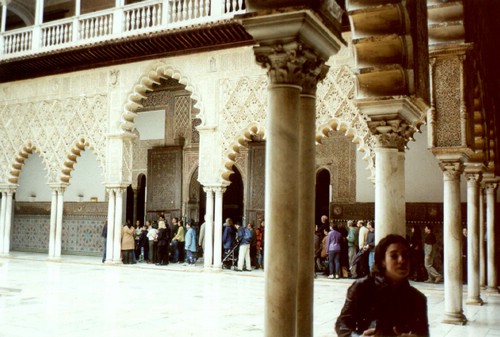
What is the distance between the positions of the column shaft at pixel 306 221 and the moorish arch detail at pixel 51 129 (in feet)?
36.6

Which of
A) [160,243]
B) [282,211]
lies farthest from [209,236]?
[282,211]

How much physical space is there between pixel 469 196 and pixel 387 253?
272 inches

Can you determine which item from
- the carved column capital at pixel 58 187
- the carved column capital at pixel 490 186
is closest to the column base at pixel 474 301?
the carved column capital at pixel 490 186

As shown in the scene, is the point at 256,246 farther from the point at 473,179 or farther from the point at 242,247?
the point at 473,179

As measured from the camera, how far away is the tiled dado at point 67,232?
1702cm

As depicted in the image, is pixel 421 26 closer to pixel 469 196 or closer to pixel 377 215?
pixel 377 215

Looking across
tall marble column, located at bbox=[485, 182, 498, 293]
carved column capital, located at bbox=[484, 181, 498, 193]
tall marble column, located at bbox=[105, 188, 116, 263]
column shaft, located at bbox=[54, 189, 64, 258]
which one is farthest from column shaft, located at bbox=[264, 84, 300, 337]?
column shaft, located at bbox=[54, 189, 64, 258]

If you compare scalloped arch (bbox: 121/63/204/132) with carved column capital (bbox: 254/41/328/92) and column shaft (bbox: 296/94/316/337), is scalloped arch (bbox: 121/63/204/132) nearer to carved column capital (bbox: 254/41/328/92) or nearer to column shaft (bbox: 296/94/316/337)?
column shaft (bbox: 296/94/316/337)

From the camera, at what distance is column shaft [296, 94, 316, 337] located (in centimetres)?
368

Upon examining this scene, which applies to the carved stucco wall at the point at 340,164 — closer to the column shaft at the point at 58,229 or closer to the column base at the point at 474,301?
the column base at the point at 474,301

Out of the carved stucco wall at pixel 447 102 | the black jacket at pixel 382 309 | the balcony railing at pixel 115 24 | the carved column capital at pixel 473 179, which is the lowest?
the black jacket at pixel 382 309

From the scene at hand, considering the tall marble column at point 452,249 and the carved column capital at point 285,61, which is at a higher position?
the carved column capital at point 285,61

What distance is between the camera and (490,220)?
1036 centimetres

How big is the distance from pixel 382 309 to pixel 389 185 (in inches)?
119
